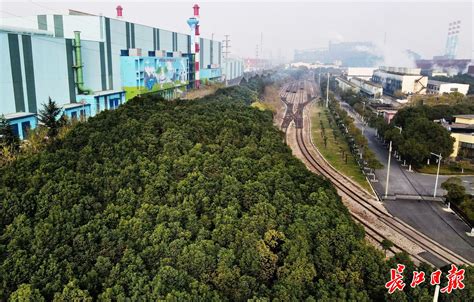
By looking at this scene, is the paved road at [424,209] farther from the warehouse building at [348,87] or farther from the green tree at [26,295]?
the warehouse building at [348,87]

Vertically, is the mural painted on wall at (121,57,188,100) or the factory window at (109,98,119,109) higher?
the mural painted on wall at (121,57,188,100)

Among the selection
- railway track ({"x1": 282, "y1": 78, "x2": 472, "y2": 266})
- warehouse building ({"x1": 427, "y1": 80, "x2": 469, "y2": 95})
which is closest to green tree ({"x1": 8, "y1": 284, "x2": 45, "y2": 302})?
railway track ({"x1": 282, "y1": 78, "x2": 472, "y2": 266})

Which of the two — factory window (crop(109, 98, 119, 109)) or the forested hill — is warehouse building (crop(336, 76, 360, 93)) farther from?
the forested hill

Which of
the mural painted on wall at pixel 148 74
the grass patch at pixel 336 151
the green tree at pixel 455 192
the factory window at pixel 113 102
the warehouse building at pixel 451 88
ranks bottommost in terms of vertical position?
the grass patch at pixel 336 151

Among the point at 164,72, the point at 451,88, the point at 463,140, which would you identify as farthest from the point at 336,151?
the point at 451,88

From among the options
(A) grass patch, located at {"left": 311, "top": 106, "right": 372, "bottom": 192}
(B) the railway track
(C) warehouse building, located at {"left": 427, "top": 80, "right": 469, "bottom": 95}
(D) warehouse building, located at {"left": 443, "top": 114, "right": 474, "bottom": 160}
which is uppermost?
(C) warehouse building, located at {"left": 427, "top": 80, "right": 469, "bottom": 95}

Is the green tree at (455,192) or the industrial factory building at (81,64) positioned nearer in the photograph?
the green tree at (455,192)

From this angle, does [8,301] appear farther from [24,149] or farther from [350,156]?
[350,156]

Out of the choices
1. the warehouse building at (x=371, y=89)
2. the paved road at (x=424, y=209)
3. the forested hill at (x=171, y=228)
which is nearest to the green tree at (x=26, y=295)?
the forested hill at (x=171, y=228)
